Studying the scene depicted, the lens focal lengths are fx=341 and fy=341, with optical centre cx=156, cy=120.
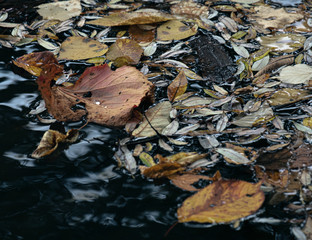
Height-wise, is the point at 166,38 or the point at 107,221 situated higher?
the point at 166,38

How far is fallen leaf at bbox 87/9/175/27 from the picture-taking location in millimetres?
2115

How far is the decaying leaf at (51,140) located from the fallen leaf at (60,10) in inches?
45.1

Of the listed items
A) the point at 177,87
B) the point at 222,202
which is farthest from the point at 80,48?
the point at 222,202

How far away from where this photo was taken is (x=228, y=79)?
1712 mm

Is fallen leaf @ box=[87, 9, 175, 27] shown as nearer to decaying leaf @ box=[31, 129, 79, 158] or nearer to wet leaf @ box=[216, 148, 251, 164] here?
decaying leaf @ box=[31, 129, 79, 158]

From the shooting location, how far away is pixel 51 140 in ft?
4.43

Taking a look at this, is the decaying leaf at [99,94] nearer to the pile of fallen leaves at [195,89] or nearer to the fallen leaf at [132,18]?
the pile of fallen leaves at [195,89]

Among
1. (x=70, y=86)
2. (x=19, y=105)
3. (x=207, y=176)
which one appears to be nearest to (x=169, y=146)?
(x=207, y=176)

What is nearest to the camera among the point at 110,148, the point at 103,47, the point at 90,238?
the point at 90,238

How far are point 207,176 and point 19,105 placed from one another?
2.97 ft

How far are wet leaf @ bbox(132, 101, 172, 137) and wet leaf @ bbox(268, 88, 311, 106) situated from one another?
484mm

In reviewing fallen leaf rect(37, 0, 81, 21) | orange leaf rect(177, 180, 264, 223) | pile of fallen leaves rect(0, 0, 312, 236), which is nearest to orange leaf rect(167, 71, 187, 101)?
pile of fallen leaves rect(0, 0, 312, 236)

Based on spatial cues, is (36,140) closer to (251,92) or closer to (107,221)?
(107,221)

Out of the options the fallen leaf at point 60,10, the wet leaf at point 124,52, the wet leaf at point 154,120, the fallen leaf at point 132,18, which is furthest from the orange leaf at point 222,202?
the fallen leaf at point 60,10
